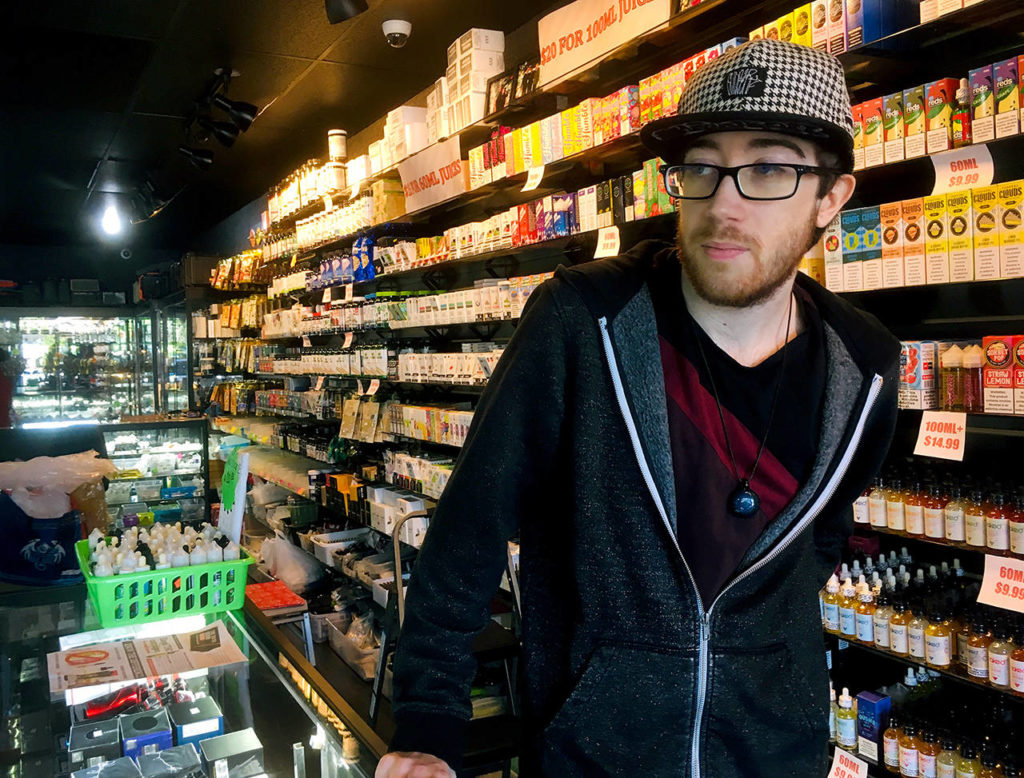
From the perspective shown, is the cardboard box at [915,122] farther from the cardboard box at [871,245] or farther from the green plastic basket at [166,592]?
the green plastic basket at [166,592]

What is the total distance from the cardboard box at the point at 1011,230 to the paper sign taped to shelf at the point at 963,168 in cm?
7

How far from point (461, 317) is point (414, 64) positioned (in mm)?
1898

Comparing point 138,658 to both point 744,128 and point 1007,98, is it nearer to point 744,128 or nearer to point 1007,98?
point 744,128

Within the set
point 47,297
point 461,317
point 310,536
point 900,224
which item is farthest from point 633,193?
point 47,297

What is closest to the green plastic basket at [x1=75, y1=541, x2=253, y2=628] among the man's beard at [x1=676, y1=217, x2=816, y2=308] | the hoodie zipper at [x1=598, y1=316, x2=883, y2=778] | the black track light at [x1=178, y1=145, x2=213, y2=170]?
the hoodie zipper at [x1=598, y1=316, x2=883, y2=778]

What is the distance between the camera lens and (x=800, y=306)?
1.53 m

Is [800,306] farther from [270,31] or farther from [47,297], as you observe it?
[47,297]

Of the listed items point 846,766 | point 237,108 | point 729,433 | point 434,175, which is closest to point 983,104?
point 729,433

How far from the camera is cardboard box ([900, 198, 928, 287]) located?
2.43m

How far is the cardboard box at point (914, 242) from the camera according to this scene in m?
2.43

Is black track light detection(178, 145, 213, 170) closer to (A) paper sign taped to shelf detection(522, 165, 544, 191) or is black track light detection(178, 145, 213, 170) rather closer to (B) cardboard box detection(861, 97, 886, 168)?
(A) paper sign taped to shelf detection(522, 165, 544, 191)

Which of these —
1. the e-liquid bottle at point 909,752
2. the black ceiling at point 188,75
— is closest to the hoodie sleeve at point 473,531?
the e-liquid bottle at point 909,752

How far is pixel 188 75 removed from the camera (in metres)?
5.49

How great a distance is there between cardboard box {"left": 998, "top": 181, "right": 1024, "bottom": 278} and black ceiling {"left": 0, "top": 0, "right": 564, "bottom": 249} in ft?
9.15
